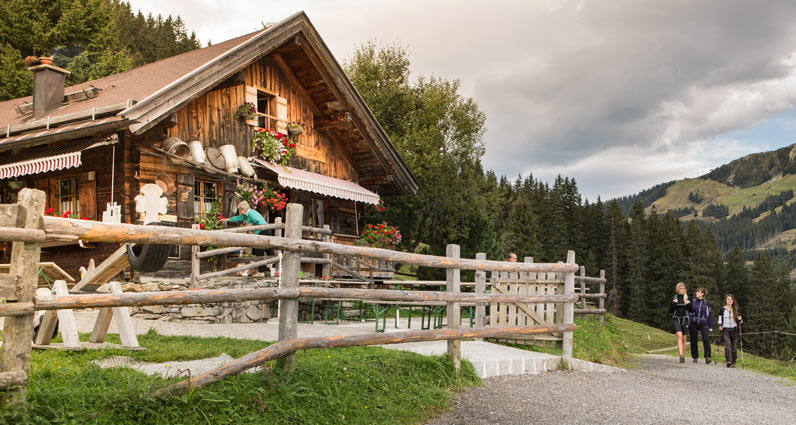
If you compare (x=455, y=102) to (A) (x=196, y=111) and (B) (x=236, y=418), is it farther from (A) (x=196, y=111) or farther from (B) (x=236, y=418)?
(B) (x=236, y=418)

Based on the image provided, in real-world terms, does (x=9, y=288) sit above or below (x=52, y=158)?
below

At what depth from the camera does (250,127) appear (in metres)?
15.0

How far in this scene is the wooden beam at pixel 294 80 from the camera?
1612 cm

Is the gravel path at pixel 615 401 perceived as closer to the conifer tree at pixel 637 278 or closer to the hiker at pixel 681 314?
the hiker at pixel 681 314

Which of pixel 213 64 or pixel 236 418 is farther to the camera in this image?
pixel 213 64

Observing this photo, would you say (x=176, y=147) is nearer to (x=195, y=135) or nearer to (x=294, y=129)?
(x=195, y=135)

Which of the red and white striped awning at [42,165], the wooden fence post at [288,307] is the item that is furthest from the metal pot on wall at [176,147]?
the wooden fence post at [288,307]

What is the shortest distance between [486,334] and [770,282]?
71.5 metres

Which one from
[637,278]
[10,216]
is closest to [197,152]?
[10,216]

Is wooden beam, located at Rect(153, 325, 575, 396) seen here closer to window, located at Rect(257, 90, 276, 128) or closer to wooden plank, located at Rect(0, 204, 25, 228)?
wooden plank, located at Rect(0, 204, 25, 228)

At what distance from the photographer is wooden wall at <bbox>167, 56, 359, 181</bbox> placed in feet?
44.6

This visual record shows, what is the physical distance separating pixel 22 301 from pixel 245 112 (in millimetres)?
11672

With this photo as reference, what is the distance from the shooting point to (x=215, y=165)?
1367 centimetres

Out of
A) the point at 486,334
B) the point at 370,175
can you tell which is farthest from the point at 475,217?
the point at 486,334
